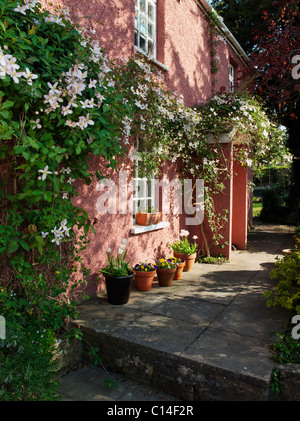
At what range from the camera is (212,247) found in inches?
283

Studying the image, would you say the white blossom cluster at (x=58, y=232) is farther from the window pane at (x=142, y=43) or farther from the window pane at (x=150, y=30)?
the window pane at (x=150, y=30)

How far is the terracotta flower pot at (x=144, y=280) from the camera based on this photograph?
482cm

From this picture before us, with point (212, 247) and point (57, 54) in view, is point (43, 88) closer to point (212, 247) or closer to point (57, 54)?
point (57, 54)

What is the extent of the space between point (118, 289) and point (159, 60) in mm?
4301

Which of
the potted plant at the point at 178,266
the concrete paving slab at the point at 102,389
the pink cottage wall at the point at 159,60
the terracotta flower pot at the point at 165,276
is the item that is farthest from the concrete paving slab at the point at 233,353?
the potted plant at the point at 178,266

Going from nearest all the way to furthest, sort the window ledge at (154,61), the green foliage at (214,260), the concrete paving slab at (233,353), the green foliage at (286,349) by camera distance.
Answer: the concrete paving slab at (233,353) → the green foliage at (286,349) → the window ledge at (154,61) → the green foliage at (214,260)

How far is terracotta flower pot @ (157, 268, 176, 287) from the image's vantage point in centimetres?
511

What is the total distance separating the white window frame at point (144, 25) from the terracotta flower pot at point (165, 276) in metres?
3.63

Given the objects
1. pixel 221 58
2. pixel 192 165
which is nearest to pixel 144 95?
pixel 192 165

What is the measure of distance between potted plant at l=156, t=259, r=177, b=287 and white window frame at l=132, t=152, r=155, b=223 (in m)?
0.98

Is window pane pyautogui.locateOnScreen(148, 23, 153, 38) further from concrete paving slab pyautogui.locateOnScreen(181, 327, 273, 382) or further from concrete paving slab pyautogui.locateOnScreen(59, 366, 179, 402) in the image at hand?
concrete paving slab pyautogui.locateOnScreen(59, 366, 179, 402)

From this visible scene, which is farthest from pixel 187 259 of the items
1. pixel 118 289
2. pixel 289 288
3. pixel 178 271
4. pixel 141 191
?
pixel 289 288
